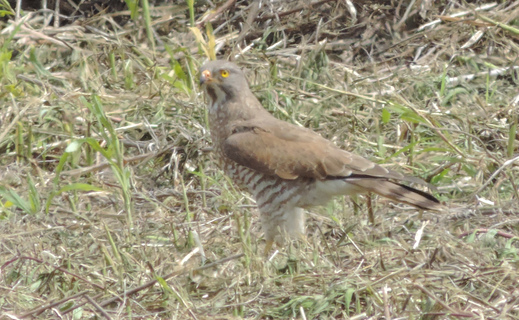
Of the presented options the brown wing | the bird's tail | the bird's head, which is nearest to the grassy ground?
the bird's tail

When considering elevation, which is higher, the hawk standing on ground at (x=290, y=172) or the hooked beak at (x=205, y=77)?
the hooked beak at (x=205, y=77)

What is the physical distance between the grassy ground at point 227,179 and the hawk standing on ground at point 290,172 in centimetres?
17

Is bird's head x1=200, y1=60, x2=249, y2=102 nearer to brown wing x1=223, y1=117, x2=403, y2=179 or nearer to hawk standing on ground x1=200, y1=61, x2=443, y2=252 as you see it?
hawk standing on ground x1=200, y1=61, x2=443, y2=252

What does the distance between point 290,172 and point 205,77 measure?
74cm

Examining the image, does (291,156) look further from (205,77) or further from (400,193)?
(205,77)

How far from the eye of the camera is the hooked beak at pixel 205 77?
4.57m

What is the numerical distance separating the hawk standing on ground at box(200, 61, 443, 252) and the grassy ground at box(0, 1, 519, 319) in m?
0.17

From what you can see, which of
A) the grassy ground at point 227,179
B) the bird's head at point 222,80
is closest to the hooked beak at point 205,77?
the bird's head at point 222,80

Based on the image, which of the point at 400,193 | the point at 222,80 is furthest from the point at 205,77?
the point at 400,193

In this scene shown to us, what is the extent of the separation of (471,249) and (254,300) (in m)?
1.03

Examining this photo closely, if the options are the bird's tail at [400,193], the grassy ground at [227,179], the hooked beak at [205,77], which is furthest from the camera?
the hooked beak at [205,77]

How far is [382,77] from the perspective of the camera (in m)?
6.00

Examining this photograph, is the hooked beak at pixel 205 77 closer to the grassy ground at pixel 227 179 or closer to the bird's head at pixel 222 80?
the bird's head at pixel 222 80

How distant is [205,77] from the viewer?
4578mm
